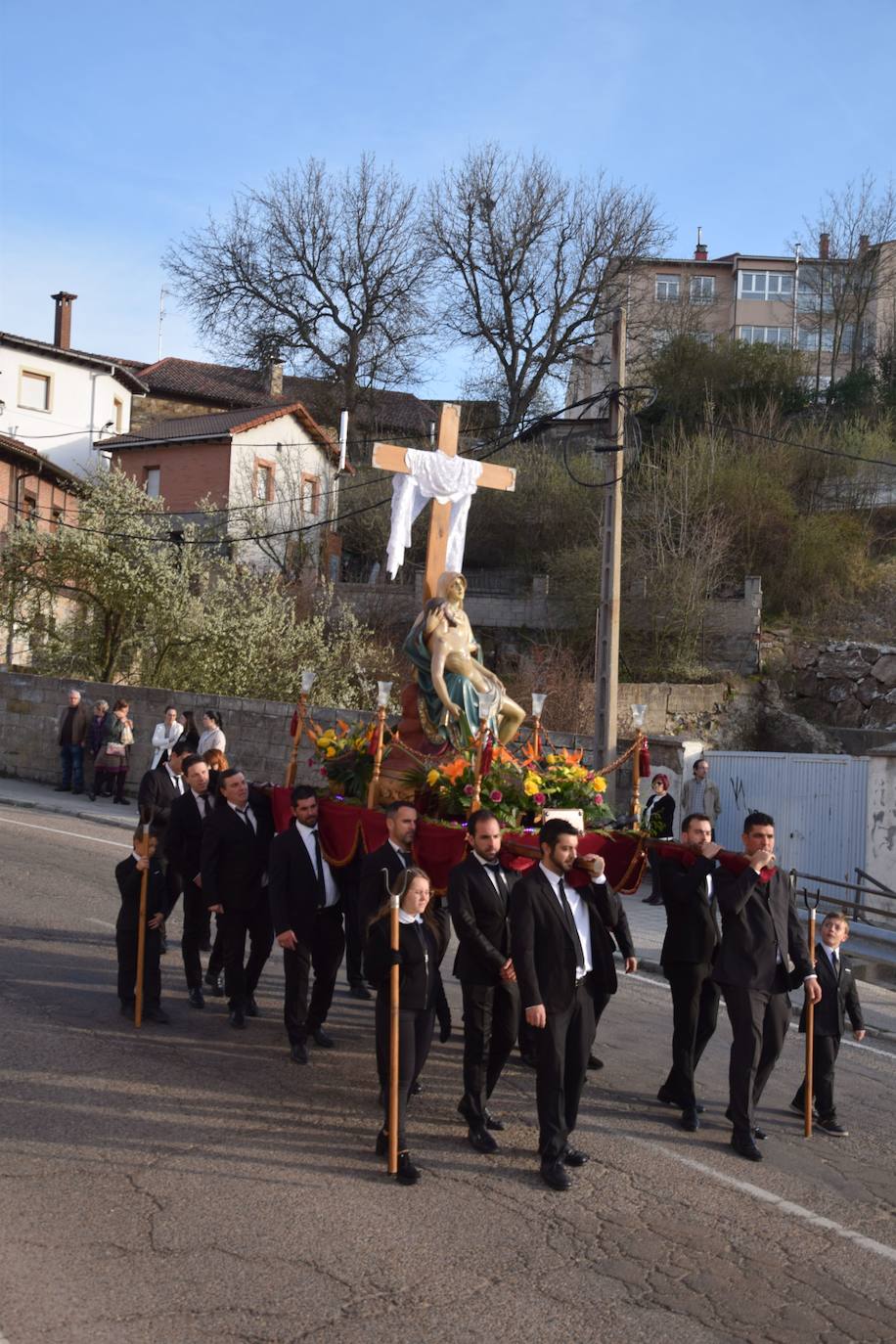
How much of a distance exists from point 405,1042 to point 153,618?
62.2 ft

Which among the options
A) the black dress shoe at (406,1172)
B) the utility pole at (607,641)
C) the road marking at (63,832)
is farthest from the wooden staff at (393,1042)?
the road marking at (63,832)

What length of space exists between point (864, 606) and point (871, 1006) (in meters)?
21.5

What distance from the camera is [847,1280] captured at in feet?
18.1

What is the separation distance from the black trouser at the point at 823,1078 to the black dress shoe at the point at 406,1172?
8.57ft

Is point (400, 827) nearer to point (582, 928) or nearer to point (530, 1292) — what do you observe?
point (582, 928)

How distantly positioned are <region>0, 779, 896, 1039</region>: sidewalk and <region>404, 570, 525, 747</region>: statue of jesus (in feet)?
12.7

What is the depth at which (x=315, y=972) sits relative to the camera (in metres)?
8.38

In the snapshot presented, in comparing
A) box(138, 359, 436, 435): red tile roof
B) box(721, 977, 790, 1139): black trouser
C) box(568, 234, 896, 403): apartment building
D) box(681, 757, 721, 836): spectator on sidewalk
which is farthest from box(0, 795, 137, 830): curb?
box(138, 359, 436, 435): red tile roof

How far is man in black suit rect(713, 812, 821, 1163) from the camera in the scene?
23.6 ft

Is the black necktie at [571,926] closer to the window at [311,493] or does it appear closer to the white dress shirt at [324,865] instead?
the white dress shirt at [324,865]

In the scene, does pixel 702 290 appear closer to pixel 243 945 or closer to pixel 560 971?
pixel 243 945

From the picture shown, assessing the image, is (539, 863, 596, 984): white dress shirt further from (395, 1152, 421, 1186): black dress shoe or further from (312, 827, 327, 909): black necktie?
(312, 827, 327, 909): black necktie

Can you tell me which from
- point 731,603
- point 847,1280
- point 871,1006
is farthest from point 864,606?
point 847,1280

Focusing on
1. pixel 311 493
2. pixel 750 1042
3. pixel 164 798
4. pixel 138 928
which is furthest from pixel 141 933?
pixel 311 493
